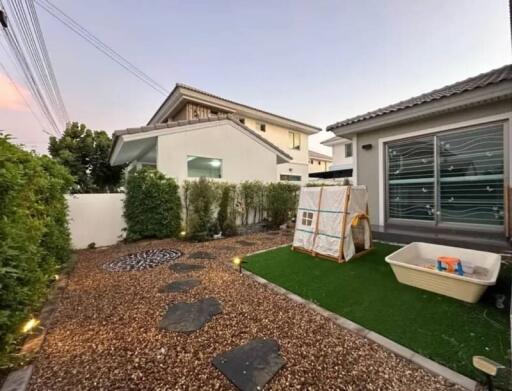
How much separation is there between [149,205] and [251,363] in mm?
6121

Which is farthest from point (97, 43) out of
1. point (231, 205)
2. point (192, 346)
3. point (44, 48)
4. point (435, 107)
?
point (435, 107)

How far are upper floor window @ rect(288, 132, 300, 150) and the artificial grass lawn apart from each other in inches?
533

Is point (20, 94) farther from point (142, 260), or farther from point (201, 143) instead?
point (142, 260)

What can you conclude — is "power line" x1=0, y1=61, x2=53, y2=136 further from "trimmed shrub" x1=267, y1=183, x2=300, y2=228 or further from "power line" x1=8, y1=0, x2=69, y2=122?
"trimmed shrub" x1=267, y1=183, x2=300, y2=228

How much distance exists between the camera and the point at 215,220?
25.0 feet

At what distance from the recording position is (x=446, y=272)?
301cm

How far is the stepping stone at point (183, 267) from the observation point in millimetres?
4316

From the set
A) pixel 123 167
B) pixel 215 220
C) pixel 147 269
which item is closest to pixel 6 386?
pixel 147 269

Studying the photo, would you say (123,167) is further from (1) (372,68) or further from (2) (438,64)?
(2) (438,64)

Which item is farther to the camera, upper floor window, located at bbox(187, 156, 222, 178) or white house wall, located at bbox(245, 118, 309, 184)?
white house wall, located at bbox(245, 118, 309, 184)

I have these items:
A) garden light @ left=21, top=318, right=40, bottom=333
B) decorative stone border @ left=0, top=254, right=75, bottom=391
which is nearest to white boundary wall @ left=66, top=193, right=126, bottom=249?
decorative stone border @ left=0, top=254, right=75, bottom=391

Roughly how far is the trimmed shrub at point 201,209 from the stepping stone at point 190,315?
158 inches

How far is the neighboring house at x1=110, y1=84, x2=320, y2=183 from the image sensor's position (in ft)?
25.0

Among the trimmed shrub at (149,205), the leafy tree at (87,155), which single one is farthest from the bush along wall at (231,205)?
the leafy tree at (87,155)
